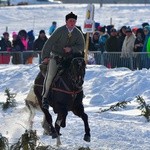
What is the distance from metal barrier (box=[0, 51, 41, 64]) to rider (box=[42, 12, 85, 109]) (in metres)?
9.15

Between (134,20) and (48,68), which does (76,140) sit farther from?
(134,20)

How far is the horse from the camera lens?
36.3 ft

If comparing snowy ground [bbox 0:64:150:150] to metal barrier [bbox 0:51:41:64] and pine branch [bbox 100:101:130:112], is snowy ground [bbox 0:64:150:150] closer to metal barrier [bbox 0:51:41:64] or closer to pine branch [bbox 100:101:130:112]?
pine branch [bbox 100:101:130:112]

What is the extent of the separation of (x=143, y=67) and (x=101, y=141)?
7.70m

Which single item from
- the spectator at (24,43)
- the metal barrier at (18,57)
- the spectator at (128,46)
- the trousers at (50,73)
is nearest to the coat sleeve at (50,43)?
the trousers at (50,73)

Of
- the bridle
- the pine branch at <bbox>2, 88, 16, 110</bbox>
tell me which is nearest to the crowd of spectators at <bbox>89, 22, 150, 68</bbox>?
the pine branch at <bbox>2, 88, 16, 110</bbox>

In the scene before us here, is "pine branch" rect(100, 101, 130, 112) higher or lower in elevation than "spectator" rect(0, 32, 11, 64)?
lower

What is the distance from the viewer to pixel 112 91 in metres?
16.4

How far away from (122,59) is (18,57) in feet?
12.9

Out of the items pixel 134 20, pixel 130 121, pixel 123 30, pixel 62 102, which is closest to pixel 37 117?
pixel 130 121

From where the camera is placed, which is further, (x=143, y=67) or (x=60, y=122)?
(x=143, y=67)

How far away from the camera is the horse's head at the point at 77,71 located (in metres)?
11.0

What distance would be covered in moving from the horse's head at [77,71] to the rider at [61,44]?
429mm

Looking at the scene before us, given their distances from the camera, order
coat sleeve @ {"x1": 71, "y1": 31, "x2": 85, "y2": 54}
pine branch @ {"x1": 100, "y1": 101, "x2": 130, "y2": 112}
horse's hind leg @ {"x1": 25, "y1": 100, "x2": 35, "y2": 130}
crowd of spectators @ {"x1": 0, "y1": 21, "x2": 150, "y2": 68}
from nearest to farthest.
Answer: coat sleeve @ {"x1": 71, "y1": 31, "x2": 85, "y2": 54} → horse's hind leg @ {"x1": 25, "y1": 100, "x2": 35, "y2": 130} → pine branch @ {"x1": 100, "y1": 101, "x2": 130, "y2": 112} → crowd of spectators @ {"x1": 0, "y1": 21, "x2": 150, "y2": 68}
